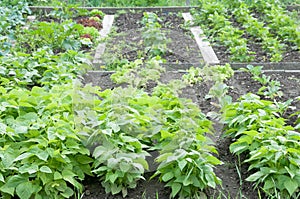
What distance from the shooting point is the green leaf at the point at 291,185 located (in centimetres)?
352

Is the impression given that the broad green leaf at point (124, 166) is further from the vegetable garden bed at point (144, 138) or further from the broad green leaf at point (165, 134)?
the broad green leaf at point (165, 134)

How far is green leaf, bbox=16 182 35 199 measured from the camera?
3.45 meters

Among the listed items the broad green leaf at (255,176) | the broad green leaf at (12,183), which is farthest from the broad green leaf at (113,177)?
the broad green leaf at (255,176)

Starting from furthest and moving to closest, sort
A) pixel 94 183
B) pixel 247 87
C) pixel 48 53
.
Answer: pixel 48 53 < pixel 247 87 < pixel 94 183

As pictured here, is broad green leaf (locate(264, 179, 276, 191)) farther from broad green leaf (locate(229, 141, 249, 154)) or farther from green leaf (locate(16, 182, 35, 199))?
green leaf (locate(16, 182, 35, 199))

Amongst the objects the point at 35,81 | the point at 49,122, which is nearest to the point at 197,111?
the point at 49,122

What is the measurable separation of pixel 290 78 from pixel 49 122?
2.93m

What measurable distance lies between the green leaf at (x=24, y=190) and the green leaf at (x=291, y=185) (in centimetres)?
156

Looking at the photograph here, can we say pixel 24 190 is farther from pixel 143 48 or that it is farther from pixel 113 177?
pixel 143 48

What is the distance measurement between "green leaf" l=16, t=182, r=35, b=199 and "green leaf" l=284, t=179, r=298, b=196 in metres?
1.56

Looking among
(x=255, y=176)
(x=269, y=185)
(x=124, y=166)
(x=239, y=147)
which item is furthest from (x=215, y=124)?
(x=124, y=166)

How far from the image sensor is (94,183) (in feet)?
12.7

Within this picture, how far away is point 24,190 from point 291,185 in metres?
1.64

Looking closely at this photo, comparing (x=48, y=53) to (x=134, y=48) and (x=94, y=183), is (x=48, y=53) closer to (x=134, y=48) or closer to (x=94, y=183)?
(x=134, y=48)
